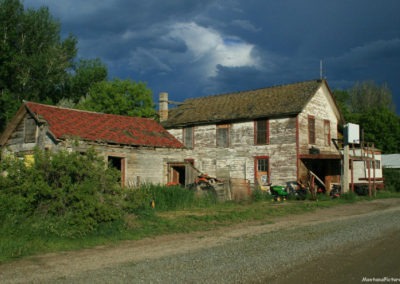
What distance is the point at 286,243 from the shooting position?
392 inches

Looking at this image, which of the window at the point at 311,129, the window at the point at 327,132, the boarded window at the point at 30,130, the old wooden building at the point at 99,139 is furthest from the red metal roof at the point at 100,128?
the window at the point at 327,132

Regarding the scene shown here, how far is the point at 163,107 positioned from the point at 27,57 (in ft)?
50.1

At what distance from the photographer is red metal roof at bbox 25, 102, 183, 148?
69.8 feet

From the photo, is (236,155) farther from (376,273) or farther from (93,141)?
(376,273)

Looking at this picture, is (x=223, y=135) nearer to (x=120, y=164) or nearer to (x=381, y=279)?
(x=120, y=164)

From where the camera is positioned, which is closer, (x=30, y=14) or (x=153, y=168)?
(x=153, y=168)

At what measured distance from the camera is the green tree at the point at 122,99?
3991 centimetres

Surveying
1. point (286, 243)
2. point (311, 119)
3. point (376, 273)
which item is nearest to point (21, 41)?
point (311, 119)

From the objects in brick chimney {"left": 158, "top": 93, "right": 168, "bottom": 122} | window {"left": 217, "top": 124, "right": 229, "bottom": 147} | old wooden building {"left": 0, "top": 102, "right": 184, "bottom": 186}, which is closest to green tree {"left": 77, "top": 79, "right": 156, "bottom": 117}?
brick chimney {"left": 158, "top": 93, "right": 168, "bottom": 122}

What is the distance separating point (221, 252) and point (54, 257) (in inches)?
137

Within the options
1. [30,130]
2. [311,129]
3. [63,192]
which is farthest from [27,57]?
[63,192]

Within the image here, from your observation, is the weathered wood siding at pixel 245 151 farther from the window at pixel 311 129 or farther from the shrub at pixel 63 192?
the shrub at pixel 63 192

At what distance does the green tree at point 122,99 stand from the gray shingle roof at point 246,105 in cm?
718

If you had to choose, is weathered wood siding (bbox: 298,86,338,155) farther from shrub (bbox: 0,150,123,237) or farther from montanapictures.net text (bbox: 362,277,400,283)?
montanapictures.net text (bbox: 362,277,400,283)
